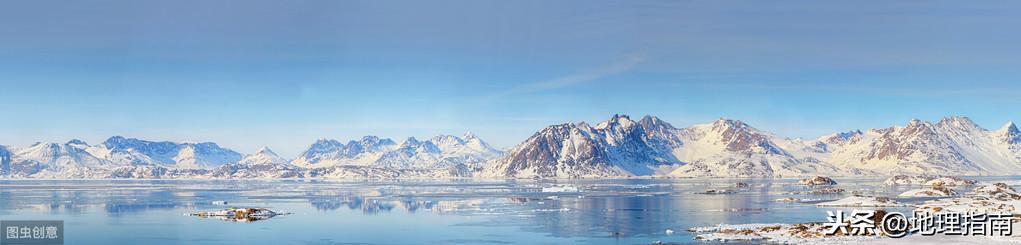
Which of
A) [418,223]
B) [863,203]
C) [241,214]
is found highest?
[241,214]

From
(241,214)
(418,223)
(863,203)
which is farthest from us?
(863,203)

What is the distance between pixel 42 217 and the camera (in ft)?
381

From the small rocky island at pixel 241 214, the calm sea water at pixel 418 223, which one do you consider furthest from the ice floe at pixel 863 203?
the small rocky island at pixel 241 214

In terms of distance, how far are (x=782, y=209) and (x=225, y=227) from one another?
3135 inches

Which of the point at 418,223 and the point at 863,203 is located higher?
the point at 418,223

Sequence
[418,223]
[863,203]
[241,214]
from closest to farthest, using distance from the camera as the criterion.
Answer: [418,223] < [241,214] < [863,203]

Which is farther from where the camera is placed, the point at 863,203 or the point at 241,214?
the point at 863,203

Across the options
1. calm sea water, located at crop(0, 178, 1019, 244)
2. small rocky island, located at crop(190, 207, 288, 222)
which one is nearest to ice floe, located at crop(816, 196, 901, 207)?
calm sea water, located at crop(0, 178, 1019, 244)

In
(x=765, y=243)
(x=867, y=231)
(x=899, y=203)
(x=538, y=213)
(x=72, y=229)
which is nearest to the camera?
(x=765, y=243)

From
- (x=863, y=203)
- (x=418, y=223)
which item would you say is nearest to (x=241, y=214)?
(x=418, y=223)

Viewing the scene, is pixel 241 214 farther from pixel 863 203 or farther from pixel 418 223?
pixel 863 203

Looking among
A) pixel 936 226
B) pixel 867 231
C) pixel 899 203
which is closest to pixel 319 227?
pixel 867 231

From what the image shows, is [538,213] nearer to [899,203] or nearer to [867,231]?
[867,231]

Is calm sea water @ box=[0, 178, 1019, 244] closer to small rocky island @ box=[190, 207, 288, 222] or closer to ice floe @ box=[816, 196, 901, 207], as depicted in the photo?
small rocky island @ box=[190, 207, 288, 222]
